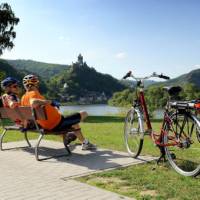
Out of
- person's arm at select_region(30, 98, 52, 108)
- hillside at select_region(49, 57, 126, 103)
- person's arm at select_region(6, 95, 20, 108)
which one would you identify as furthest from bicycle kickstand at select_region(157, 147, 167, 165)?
hillside at select_region(49, 57, 126, 103)

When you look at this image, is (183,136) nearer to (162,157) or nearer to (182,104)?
(182,104)

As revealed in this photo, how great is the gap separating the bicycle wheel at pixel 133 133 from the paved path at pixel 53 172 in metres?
0.15

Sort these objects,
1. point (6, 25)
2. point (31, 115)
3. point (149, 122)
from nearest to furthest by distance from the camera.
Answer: point (149, 122) < point (31, 115) < point (6, 25)

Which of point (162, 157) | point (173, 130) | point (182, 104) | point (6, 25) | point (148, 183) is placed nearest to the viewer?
point (148, 183)

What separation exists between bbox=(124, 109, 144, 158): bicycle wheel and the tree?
83.7ft

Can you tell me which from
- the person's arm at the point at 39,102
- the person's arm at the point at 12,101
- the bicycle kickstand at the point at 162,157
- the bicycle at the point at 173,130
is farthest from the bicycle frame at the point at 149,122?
the person's arm at the point at 12,101

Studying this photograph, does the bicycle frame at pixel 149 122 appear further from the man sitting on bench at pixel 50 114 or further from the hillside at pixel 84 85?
the hillside at pixel 84 85

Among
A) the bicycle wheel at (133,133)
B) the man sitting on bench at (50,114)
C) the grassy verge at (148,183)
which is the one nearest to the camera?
the grassy verge at (148,183)

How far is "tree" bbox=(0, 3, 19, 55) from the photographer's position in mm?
30469

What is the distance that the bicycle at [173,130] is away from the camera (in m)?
5.16

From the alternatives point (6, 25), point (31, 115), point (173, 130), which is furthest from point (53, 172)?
point (6, 25)

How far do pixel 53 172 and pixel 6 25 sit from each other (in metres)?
27.2

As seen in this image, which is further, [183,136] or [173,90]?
[173,90]

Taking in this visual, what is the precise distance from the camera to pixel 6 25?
1223 inches
